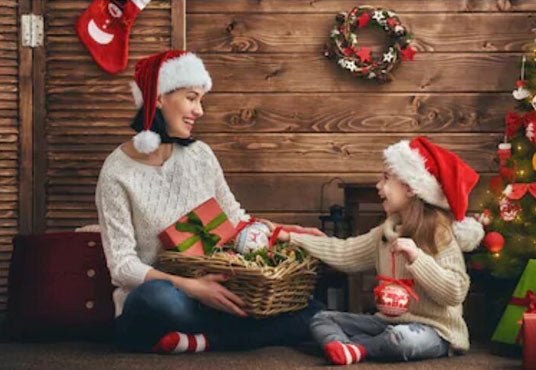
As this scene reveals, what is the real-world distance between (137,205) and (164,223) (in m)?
0.11

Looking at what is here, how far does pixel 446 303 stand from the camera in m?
2.99

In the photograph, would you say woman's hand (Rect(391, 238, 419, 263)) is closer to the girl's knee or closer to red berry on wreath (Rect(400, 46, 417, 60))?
the girl's knee

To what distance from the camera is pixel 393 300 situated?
9.39 ft

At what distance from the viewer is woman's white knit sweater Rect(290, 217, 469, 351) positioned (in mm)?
2955

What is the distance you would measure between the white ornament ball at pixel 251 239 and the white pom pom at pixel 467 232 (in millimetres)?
653

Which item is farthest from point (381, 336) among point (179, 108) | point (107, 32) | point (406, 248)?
point (107, 32)

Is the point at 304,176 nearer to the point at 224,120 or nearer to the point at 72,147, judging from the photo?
the point at 224,120

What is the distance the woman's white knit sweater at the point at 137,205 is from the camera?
10.1ft

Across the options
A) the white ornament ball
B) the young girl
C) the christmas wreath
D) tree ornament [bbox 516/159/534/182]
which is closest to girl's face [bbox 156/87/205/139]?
the white ornament ball

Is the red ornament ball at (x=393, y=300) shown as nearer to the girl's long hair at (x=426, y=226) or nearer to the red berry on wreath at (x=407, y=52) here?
the girl's long hair at (x=426, y=226)

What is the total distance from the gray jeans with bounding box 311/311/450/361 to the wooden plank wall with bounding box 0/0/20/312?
1660mm

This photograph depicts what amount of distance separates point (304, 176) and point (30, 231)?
128 cm

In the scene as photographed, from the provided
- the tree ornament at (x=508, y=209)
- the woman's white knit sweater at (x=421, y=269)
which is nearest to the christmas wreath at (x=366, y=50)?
the tree ornament at (x=508, y=209)

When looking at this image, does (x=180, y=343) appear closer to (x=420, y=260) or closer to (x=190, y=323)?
(x=190, y=323)
